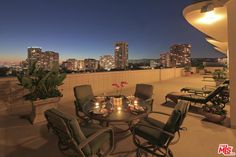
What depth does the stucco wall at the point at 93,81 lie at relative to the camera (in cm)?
A: 503

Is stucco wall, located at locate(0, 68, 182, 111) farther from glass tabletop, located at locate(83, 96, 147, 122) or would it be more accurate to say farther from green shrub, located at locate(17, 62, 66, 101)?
glass tabletop, located at locate(83, 96, 147, 122)

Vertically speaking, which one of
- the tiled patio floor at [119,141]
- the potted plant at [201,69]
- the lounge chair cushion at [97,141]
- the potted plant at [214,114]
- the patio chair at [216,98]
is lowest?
the tiled patio floor at [119,141]

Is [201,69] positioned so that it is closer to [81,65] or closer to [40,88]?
[81,65]

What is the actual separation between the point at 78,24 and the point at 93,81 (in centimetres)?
615

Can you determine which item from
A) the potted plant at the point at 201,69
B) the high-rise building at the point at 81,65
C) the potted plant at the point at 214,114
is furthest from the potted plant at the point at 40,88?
the potted plant at the point at 201,69

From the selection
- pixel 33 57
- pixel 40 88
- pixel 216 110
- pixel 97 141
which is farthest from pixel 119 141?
pixel 33 57

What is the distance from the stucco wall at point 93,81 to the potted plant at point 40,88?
1.17 metres

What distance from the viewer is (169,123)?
2.25m

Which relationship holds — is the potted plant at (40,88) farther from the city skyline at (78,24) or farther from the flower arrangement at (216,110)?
the city skyline at (78,24)

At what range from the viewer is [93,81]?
7953 mm

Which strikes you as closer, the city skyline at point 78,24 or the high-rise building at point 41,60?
the high-rise building at point 41,60

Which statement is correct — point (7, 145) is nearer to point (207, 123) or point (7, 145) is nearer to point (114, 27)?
point (207, 123)

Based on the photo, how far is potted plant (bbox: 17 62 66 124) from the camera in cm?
409

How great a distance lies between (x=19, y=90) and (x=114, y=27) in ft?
43.5
